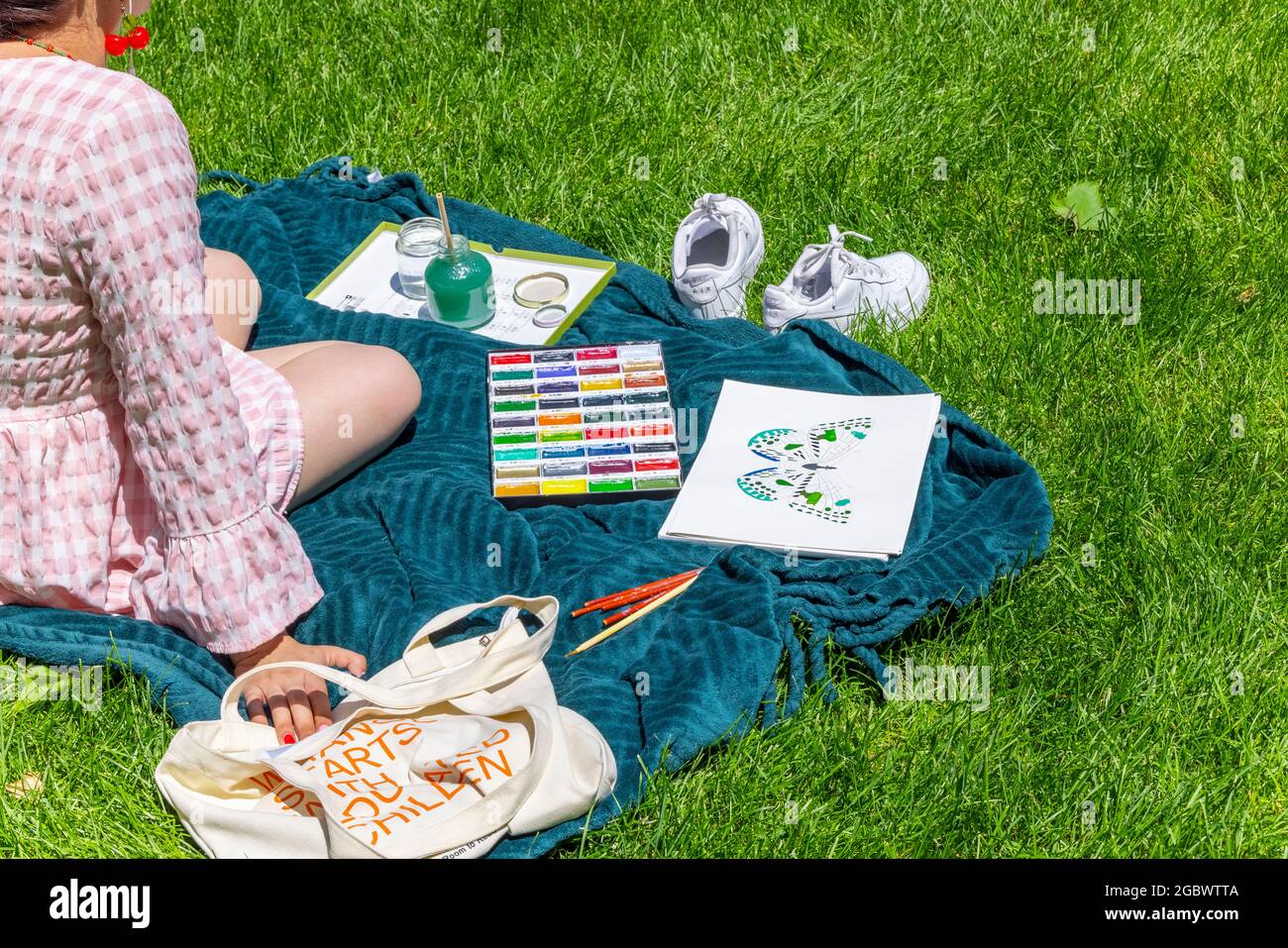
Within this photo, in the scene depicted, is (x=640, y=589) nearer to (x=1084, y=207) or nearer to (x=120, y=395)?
(x=120, y=395)

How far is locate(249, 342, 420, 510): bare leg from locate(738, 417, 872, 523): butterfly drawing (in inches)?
28.3

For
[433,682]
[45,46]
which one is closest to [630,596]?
[433,682]

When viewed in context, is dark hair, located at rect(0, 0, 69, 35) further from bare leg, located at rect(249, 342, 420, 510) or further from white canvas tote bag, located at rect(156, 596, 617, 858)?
white canvas tote bag, located at rect(156, 596, 617, 858)

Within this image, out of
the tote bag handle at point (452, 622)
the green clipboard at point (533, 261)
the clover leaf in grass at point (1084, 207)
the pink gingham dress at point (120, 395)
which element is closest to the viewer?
the pink gingham dress at point (120, 395)

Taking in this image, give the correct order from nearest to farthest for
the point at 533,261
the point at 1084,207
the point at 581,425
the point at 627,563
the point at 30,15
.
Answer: the point at 30,15 → the point at 627,563 → the point at 581,425 → the point at 533,261 → the point at 1084,207

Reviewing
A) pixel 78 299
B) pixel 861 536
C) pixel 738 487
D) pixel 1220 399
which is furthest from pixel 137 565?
pixel 1220 399

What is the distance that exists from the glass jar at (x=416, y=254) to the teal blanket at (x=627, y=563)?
Result: 0.64 ft

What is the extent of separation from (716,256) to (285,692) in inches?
65.3

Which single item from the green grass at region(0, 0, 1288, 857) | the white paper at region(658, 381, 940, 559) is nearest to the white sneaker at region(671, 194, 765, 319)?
the green grass at region(0, 0, 1288, 857)

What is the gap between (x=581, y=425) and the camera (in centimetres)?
284

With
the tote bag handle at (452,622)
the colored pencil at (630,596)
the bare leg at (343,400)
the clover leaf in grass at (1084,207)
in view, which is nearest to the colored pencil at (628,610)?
the colored pencil at (630,596)

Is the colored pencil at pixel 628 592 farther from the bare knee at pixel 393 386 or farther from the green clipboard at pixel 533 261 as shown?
the green clipboard at pixel 533 261

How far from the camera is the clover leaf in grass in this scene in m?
3.48

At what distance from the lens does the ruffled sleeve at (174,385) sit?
184cm
